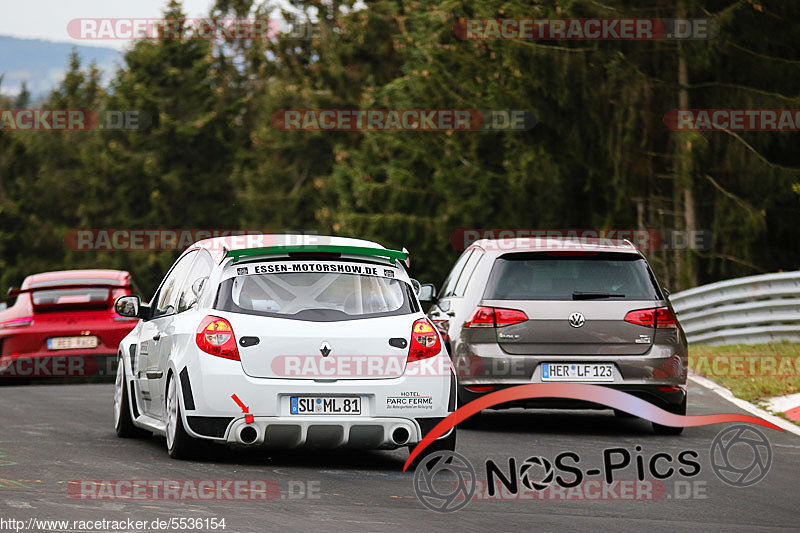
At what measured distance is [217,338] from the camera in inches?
381

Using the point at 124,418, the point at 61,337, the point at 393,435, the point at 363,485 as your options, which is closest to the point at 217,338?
the point at 393,435

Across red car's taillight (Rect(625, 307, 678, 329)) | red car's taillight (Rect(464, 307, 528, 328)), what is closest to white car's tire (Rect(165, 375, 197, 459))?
red car's taillight (Rect(464, 307, 528, 328))

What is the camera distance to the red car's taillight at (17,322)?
1911 centimetres

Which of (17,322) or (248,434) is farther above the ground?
(17,322)

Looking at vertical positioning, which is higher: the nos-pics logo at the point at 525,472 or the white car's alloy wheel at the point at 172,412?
the white car's alloy wheel at the point at 172,412

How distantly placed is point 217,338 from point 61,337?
32.5ft

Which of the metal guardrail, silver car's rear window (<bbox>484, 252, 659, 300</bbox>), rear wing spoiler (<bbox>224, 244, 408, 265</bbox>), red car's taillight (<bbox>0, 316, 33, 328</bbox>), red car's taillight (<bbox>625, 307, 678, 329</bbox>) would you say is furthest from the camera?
the metal guardrail

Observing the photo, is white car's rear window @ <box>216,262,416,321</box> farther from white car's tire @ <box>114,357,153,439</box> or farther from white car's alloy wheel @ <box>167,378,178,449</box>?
white car's tire @ <box>114,357,153,439</box>

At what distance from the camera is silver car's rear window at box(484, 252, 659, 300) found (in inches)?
495

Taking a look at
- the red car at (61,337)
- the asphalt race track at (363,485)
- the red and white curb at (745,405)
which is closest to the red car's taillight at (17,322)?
the red car at (61,337)

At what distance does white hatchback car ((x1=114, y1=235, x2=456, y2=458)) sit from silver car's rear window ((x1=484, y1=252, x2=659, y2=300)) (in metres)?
2.49

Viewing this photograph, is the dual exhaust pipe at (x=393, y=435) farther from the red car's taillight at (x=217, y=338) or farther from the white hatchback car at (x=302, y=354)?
the red car's taillight at (x=217, y=338)

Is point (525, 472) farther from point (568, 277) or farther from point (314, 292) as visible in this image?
point (568, 277)

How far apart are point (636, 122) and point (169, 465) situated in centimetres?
2320
